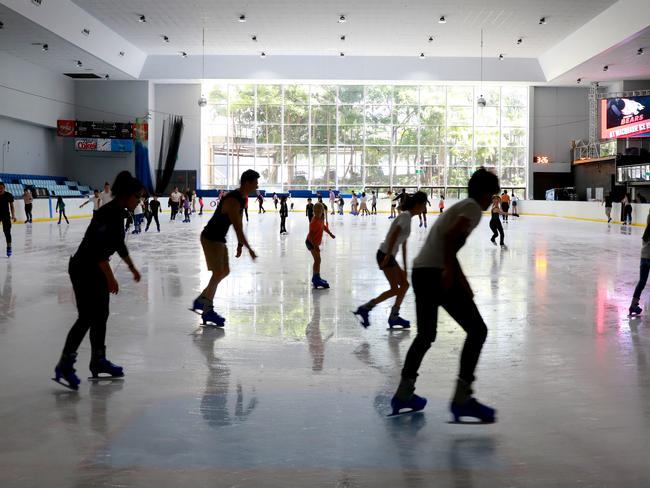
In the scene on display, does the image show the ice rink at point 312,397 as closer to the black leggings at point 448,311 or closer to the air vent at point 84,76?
the black leggings at point 448,311

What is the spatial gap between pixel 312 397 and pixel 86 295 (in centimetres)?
166

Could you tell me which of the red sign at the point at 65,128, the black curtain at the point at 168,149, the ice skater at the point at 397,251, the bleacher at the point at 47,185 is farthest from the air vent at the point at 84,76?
the ice skater at the point at 397,251

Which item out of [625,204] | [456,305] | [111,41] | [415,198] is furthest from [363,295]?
[111,41]

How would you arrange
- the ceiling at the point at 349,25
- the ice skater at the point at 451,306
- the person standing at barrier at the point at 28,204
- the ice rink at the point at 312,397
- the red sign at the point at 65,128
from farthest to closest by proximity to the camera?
the red sign at the point at 65,128 → the ceiling at the point at 349,25 → the person standing at barrier at the point at 28,204 → the ice skater at the point at 451,306 → the ice rink at the point at 312,397

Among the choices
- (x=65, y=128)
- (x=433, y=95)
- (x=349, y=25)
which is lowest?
(x=65, y=128)

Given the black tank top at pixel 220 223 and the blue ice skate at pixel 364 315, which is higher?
the black tank top at pixel 220 223

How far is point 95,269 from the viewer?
184 inches

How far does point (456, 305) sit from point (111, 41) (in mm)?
35428

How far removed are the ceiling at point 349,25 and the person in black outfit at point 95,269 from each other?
26.2 meters

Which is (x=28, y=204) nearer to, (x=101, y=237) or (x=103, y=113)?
(x=103, y=113)

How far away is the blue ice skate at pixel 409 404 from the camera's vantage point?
4094 mm

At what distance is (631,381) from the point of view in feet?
16.0

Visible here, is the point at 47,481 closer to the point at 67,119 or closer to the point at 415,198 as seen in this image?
the point at 415,198

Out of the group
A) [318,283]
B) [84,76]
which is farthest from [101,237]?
[84,76]
